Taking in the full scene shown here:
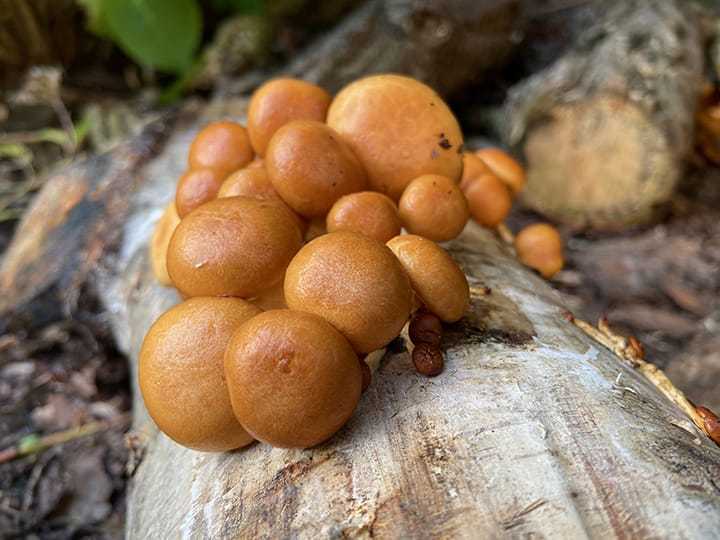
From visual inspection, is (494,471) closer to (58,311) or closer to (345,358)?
(345,358)

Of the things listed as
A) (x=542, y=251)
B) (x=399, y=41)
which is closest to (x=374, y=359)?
(x=542, y=251)

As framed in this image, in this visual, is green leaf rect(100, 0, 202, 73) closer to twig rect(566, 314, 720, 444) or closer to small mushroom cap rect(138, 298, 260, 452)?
small mushroom cap rect(138, 298, 260, 452)

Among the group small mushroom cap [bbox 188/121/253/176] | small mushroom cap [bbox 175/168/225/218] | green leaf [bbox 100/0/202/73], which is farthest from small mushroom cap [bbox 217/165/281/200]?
green leaf [bbox 100/0/202/73]

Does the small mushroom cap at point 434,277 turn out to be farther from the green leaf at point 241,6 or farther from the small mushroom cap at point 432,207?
the green leaf at point 241,6

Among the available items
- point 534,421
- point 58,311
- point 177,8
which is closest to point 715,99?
point 177,8

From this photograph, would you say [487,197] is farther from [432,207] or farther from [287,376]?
[287,376]

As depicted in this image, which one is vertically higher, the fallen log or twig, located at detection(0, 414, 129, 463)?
the fallen log

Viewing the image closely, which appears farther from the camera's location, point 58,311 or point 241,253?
point 58,311
